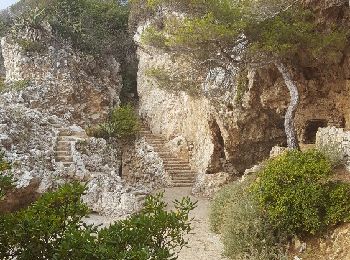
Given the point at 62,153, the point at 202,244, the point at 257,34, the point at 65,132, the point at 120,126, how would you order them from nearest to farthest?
the point at 202,244 → the point at 257,34 → the point at 62,153 → the point at 65,132 → the point at 120,126

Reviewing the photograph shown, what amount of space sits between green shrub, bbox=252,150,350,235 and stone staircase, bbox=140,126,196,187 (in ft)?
29.9

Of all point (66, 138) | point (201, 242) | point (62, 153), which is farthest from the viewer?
point (66, 138)

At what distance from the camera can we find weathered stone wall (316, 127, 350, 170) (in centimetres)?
789

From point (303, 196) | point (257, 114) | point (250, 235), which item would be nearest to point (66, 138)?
point (257, 114)

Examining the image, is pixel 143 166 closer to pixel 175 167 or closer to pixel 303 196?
pixel 175 167

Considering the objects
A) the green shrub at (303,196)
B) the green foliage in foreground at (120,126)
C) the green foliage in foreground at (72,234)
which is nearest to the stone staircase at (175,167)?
the green foliage in foreground at (120,126)

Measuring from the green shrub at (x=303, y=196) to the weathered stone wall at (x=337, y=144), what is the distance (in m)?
0.59

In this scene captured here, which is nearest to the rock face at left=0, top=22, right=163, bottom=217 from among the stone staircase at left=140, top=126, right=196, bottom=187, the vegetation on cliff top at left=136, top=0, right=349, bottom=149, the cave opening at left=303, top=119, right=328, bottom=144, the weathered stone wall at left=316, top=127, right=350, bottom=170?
the stone staircase at left=140, top=126, right=196, bottom=187

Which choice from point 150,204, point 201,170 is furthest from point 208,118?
point 150,204

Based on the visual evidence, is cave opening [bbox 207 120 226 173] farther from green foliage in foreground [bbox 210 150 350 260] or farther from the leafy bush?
green foliage in foreground [bbox 210 150 350 260]

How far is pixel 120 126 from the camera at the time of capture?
1794 cm

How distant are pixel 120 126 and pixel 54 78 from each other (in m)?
4.38

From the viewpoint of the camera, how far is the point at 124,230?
3.31m

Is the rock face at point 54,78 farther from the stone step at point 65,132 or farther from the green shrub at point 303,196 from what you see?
the green shrub at point 303,196
